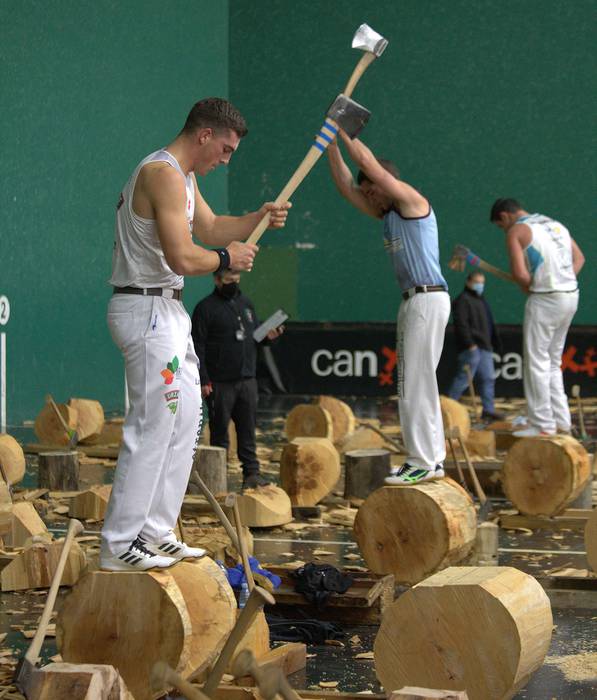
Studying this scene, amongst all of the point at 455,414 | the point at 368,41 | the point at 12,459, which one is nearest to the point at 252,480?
the point at 12,459

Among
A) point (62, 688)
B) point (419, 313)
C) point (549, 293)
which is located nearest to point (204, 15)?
point (549, 293)

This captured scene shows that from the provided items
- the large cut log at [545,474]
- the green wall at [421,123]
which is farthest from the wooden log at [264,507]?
the green wall at [421,123]

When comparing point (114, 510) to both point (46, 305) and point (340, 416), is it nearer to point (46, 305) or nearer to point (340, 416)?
point (340, 416)

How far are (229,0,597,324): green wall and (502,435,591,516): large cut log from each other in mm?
10297

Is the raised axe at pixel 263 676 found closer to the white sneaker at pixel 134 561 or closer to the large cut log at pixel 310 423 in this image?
the white sneaker at pixel 134 561

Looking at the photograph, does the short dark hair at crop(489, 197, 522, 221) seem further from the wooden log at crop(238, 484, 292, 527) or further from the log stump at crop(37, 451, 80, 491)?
the log stump at crop(37, 451, 80, 491)

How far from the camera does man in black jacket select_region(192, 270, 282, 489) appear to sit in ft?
30.3

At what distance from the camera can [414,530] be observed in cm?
666

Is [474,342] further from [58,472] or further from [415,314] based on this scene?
[415,314]

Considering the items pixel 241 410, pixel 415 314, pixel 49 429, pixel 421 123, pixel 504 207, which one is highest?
pixel 421 123

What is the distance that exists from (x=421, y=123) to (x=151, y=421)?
14.5 metres

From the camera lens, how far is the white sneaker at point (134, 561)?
4.69 metres

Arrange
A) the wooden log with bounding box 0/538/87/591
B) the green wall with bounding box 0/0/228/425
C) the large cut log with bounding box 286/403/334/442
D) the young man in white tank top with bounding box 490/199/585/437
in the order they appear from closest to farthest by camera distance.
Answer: the wooden log with bounding box 0/538/87/591, the young man in white tank top with bounding box 490/199/585/437, the large cut log with bounding box 286/403/334/442, the green wall with bounding box 0/0/228/425

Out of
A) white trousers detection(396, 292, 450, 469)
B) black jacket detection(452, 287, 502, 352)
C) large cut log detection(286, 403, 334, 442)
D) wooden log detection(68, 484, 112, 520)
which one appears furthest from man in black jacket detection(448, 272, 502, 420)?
white trousers detection(396, 292, 450, 469)
